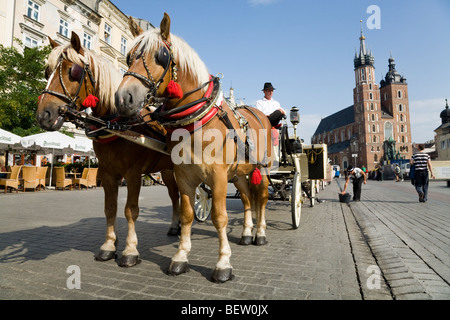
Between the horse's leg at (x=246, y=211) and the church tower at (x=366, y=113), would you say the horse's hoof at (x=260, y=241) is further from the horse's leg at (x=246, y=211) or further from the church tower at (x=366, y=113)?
the church tower at (x=366, y=113)

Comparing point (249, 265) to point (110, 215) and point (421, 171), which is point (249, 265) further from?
point (421, 171)

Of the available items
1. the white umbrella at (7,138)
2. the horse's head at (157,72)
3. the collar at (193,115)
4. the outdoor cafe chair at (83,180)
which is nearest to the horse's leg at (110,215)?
the collar at (193,115)

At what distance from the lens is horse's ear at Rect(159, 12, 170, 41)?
2.38 m

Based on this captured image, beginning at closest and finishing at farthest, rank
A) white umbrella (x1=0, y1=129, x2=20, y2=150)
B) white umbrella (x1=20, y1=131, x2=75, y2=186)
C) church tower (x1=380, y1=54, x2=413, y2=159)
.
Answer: white umbrella (x1=0, y1=129, x2=20, y2=150)
white umbrella (x1=20, y1=131, x2=75, y2=186)
church tower (x1=380, y1=54, x2=413, y2=159)

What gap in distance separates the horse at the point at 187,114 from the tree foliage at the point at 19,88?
48.2ft

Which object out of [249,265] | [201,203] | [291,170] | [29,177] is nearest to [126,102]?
[249,265]

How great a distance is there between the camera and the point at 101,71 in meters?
3.04

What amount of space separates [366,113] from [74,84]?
9172cm

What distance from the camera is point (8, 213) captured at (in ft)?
20.6

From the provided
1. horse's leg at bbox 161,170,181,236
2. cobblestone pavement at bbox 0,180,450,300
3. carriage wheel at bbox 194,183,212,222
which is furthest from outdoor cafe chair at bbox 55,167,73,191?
horse's leg at bbox 161,170,181,236

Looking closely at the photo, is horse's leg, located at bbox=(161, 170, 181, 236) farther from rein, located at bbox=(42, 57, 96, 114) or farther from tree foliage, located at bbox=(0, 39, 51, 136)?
tree foliage, located at bbox=(0, 39, 51, 136)

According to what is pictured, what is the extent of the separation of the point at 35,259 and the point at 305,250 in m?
3.33

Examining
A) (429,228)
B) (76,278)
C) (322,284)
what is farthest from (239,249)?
(429,228)

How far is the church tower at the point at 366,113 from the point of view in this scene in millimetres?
80213
